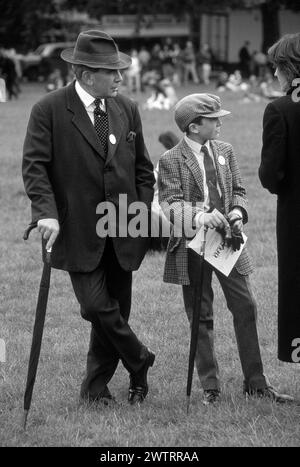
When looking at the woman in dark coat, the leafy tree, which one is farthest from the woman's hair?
the leafy tree

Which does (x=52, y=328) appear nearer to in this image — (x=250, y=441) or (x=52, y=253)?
(x=52, y=253)

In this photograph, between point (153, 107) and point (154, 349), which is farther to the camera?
point (153, 107)

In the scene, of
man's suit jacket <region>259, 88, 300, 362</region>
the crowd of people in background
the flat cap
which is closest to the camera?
man's suit jacket <region>259, 88, 300, 362</region>

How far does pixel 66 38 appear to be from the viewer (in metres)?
61.2

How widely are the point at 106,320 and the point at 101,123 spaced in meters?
1.15

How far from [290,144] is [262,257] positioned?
4918 millimetres

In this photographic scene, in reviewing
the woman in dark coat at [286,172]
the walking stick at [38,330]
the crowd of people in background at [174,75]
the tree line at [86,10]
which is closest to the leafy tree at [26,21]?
the tree line at [86,10]

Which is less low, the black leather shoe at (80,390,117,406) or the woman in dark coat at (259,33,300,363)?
the woman in dark coat at (259,33,300,363)

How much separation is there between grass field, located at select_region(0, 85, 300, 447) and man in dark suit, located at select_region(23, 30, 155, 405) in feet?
1.66

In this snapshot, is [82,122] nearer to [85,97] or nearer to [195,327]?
[85,97]

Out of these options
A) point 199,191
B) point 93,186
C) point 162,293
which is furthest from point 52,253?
point 162,293

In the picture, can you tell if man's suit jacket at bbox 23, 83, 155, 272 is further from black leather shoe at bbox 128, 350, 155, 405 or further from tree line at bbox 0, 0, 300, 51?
tree line at bbox 0, 0, 300, 51

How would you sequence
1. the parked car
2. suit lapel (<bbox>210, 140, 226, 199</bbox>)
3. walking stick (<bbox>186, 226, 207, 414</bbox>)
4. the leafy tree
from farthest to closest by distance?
the leafy tree
the parked car
suit lapel (<bbox>210, 140, 226, 199</bbox>)
walking stick (<bbox>186, 226, 207, 414</bbox>)

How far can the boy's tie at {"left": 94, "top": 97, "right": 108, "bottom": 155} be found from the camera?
5.98m
